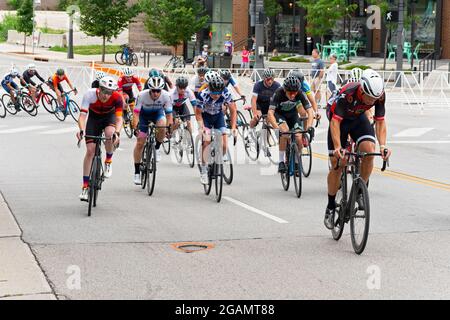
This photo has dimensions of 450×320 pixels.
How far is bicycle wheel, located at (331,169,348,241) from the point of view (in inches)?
397

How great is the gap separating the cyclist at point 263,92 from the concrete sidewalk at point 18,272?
6.99 m

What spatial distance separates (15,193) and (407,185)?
6324mm

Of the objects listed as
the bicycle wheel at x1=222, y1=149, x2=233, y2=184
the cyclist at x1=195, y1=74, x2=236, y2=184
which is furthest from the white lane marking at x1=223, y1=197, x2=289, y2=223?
the bicycle wheel at x1=222, y1=149, x2=233, y2=184

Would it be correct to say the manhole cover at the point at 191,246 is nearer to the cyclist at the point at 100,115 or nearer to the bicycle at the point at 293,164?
the cyclist at the point at 100,115

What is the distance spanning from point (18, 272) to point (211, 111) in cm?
624

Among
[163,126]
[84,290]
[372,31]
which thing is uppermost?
[372,31]

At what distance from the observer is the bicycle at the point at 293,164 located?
549 inches

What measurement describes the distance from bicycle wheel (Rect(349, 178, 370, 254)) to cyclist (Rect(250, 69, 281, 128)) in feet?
24.2

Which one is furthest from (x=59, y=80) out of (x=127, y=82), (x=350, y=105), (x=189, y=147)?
(x=350, y=105)

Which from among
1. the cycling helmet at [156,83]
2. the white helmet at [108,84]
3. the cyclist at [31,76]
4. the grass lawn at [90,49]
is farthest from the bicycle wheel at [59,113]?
the grass lawn at [90,49]

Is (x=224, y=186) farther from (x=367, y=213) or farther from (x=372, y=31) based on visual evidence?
(x=372, y=31)

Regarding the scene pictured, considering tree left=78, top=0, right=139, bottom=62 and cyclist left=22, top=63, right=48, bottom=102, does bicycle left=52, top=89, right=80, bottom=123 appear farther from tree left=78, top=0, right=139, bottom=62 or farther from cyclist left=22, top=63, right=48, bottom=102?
tree left=78, top=0, right=139, bottom=62

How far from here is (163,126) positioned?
14.7m

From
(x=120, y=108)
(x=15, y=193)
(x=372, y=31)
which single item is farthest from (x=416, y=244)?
(x=372, y=31)
